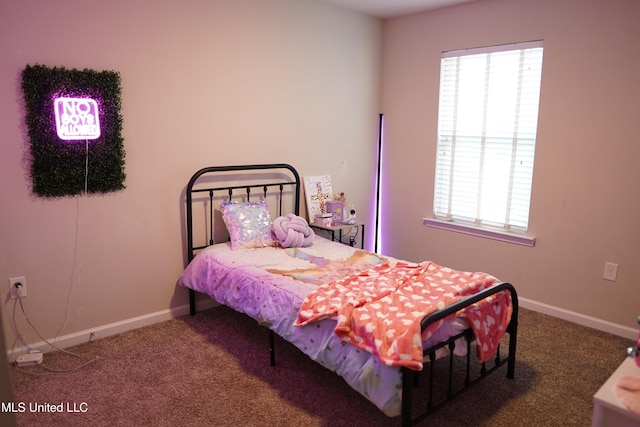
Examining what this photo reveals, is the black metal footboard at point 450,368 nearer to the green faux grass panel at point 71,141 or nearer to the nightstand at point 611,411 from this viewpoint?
the nightstand at point 611,411

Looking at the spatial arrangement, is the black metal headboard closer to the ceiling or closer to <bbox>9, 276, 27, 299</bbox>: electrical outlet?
<bbox>9, 276, 27, 299</bbox>: electrical outlet

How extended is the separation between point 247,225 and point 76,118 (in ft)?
4.28

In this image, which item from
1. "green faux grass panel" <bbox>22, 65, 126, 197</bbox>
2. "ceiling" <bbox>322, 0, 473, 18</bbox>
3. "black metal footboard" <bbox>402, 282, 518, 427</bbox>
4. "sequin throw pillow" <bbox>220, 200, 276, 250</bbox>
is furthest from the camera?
"ceiling" <bbox>322, 0, 473, 18</bbox>

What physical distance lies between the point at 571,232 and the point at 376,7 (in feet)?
8.12

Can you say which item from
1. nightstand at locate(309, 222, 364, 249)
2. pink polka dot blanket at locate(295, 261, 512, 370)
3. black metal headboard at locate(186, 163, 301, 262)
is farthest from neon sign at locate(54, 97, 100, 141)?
nightstand at locate(309, 222, 364, 249)

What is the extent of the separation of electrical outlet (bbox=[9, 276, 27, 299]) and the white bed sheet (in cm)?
96

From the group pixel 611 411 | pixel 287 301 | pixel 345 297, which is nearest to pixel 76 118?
pixel 287 301

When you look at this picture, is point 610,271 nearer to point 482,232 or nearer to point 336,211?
point 482,232

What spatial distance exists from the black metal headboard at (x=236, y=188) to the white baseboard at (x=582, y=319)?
2069mm

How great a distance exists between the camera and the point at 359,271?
2.77 m

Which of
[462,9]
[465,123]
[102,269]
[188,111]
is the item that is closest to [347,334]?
[102,269]

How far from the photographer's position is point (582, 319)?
3.35m

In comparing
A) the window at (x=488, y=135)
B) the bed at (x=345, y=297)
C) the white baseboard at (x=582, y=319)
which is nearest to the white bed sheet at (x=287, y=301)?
the bed at (x=345, y=297)

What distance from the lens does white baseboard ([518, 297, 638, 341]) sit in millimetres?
3141
